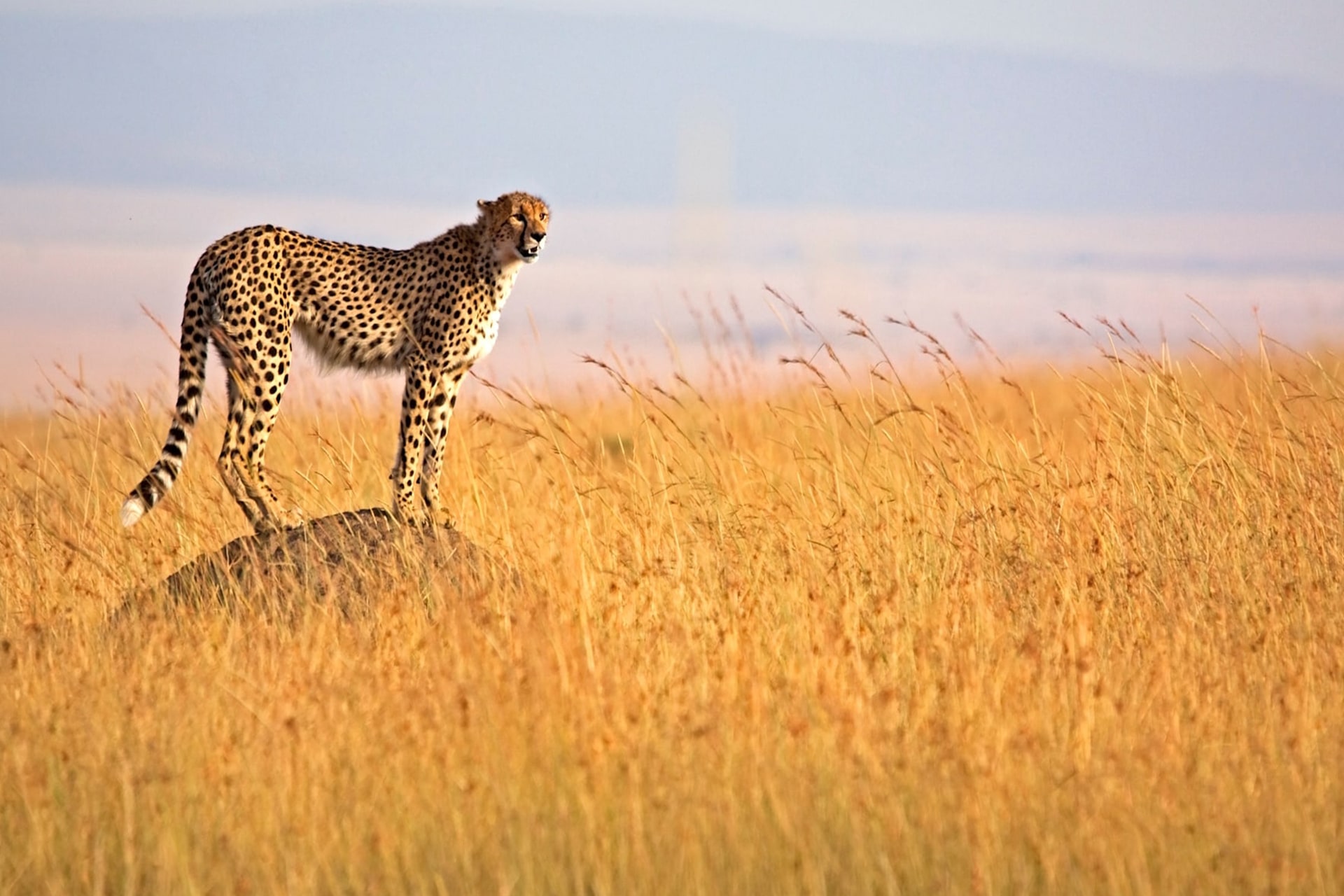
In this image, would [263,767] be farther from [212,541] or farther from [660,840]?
[212,541]

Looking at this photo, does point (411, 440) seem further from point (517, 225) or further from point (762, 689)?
point (762, 689)

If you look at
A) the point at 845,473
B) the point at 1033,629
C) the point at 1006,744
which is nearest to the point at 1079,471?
the point at 845,473

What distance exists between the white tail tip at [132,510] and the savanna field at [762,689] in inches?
8.5

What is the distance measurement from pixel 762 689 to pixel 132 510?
10.9ft

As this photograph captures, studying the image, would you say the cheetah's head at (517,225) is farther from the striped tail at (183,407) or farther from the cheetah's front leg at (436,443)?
the striped tail at (183,407)

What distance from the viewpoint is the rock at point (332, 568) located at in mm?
5125

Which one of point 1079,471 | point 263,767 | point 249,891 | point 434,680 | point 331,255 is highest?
point 331,255

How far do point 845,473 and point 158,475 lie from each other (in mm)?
3045

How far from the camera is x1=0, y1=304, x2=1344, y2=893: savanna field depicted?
3137mm

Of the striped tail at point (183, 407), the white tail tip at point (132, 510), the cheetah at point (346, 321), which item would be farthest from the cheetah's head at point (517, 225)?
the white tail tip at point (132, 510)

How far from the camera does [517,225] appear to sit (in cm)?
665

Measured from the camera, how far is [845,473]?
21.6 feet

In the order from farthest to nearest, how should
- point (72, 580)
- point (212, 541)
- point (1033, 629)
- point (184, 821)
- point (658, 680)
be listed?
point (212, 541)
point (72, 580)
point (1033, 629)
point (658, 680)
point (184, 821)

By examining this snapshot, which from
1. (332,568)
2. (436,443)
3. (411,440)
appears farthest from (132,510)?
(436,443)
